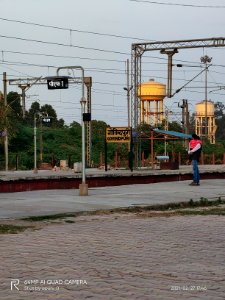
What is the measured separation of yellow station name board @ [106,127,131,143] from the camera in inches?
1612

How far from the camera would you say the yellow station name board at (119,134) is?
134ft

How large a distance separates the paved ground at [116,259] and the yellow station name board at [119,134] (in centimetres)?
2672

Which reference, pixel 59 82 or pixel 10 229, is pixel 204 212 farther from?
pixel 59 82

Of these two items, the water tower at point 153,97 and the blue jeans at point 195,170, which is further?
the water tower at point 153,97

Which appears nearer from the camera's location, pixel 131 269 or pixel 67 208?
pixel 131 269

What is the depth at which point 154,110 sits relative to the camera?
3280 inches

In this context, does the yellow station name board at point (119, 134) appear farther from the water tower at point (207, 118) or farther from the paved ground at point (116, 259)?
the water tower at point (207, 118)

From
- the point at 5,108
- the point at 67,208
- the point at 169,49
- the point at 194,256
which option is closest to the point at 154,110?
the point at 169,49

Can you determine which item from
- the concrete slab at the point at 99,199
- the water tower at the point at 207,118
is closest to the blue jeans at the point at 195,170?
the concrete slab at the point at 99,199

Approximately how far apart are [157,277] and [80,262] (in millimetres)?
1226

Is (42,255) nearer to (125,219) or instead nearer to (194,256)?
(194,256)

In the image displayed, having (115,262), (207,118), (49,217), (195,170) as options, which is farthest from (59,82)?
(207,118)

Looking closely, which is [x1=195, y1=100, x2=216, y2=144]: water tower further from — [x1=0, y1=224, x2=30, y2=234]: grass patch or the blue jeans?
[x1=0, y1=224, x2=30, y2=234]: grass patch

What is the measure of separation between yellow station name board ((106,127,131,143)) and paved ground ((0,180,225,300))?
87.7 feet
